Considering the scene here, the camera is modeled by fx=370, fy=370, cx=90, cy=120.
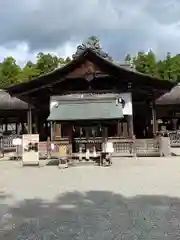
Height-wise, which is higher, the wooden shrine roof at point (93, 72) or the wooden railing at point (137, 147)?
the wooden shrine roof at point (93, 72)

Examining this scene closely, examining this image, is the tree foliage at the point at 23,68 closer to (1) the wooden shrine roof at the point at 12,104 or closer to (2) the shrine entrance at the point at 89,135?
(1) the wooden shrine roof at the point at 12,104

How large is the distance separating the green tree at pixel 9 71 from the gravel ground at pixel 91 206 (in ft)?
128

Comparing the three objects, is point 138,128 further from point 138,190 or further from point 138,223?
point 138,223

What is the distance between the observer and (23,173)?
13.7 meters

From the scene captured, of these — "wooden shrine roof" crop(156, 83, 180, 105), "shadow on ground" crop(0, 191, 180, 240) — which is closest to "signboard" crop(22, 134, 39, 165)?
"shadow on ground" crop(0, 191, 180, 240)

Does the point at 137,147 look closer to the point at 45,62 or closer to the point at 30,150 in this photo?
the point at 30,150

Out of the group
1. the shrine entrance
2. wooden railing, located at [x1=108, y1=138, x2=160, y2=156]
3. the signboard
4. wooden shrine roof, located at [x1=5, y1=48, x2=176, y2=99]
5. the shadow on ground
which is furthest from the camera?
wooden shrine roof, located at [x1=5, y1=48, x2=176, y2=99]

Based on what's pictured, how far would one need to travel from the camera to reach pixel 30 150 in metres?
16.5

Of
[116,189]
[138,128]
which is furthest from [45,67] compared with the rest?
[116,189]

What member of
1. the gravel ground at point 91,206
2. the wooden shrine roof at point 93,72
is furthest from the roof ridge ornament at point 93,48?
the gravel ground at point 91,206

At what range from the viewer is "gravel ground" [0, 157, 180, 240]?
5586mm

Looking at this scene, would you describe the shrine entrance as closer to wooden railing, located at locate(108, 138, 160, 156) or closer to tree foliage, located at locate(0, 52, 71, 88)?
wooden railing, located at locate(108, 138, 160, 156)

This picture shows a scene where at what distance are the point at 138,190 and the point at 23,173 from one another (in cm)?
568

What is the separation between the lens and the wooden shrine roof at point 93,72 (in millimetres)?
22078
